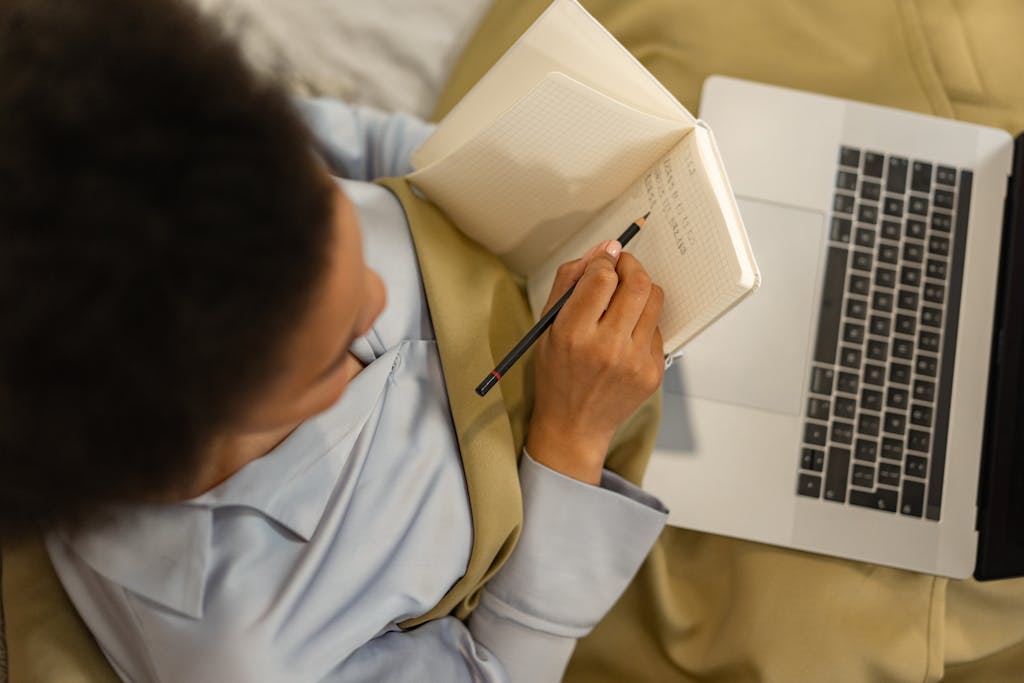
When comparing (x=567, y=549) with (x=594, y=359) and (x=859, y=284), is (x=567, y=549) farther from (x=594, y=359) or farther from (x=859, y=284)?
(x=859, y=284)

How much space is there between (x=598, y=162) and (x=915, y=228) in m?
0.37

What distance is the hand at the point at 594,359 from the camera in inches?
22.4

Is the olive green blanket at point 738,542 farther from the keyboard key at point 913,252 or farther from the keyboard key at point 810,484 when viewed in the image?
the keyboard key at point 913,252

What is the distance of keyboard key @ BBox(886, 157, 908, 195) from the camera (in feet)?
2.55

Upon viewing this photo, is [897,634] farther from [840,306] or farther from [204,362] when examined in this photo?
[204,362]

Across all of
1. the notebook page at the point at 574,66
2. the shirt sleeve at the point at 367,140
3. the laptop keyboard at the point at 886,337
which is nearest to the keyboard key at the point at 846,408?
the laptop keyboard at the point at 886,337

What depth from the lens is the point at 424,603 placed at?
59cm

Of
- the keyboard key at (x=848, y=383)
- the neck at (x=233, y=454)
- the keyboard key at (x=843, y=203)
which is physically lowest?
the keyboard key at (x=848, y=383)

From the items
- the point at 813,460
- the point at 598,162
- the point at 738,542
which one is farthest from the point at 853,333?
the point at 598,162

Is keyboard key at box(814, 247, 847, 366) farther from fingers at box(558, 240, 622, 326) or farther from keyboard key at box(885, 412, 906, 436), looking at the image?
fingers at box(558, 240, 622, 326)

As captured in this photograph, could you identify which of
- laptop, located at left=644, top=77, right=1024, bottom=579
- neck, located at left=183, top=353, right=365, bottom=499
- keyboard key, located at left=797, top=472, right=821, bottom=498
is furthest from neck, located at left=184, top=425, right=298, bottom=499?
keyboard key, located at left=797, top=472, right=821, bottom=498

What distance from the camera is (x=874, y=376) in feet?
2.46

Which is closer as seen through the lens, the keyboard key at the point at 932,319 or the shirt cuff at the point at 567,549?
the shirt cuff at the point at 567,549

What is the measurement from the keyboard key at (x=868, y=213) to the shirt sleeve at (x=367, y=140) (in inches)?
16.7
